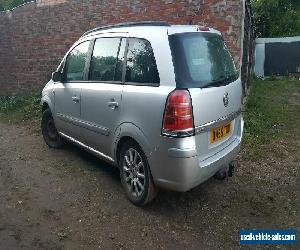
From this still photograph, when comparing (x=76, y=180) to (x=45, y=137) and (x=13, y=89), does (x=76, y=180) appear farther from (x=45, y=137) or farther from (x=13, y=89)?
(x=13, y=89)

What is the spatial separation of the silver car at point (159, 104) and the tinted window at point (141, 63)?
11 mm

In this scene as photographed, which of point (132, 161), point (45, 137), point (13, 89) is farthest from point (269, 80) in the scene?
point (132, 161)

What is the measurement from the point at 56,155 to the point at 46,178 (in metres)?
0.90

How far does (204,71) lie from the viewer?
3705 millimetres

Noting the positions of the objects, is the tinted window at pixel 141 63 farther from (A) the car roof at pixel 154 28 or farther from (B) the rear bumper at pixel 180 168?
(B) the rear bumper at pixel 180 168

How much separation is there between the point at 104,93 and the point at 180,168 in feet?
4.85

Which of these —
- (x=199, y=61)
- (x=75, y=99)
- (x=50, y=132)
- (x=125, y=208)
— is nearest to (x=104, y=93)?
(x=75, y=99)

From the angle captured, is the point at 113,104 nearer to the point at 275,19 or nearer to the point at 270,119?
the point at 270,119

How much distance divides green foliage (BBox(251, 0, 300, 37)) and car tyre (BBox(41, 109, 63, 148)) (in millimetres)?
14788

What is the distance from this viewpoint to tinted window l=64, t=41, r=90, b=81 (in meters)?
4.89

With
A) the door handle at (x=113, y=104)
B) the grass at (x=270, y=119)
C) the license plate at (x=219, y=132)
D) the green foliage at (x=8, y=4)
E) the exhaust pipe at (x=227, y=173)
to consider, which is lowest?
the grass at (x=270, y=119)

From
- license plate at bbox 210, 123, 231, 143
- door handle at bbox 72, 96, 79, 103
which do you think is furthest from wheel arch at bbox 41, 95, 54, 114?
license plate at bbox 210, 123, 231, 143

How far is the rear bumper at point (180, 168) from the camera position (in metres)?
3.41

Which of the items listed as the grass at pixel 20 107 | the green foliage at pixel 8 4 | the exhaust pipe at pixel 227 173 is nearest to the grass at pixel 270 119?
the exhaust pipe at pixel 227 173
